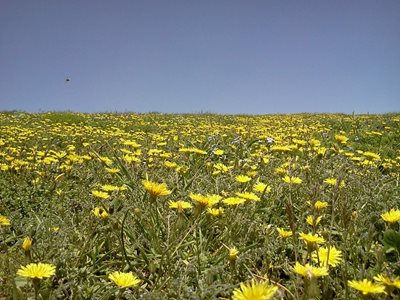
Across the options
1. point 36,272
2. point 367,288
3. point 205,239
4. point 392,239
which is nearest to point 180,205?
point 205,239

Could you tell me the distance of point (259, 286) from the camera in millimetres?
1050

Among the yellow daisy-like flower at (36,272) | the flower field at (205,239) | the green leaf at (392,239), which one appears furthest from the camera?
the green leaf at (392,239)

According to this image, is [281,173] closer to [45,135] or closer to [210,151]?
[210,151]

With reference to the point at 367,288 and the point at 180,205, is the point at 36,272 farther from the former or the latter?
the point at 367,288

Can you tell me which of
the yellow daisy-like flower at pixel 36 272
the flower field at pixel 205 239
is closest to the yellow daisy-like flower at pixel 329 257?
the flower field at pixel 205 239

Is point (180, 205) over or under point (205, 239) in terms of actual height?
over

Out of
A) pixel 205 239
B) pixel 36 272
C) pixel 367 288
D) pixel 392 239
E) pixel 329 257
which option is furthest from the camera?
pixel 205 239

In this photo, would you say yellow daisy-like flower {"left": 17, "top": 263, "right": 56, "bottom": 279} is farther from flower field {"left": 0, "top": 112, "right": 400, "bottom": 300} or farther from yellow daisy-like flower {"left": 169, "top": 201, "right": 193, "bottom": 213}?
yellow daisy-like flower {"left": 169, "top": 201, "right": 193, "bottom": 213}

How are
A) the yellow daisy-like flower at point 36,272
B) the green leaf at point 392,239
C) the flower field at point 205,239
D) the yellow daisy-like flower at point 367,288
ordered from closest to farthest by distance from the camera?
the yellow daisy-like flower at point 367,288, the yellow daisy-like flower at point 36,272, the flower field at point 205,239, the green leaf at point 392,239

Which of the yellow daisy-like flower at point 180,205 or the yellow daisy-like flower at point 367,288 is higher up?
the yellow daisy-like flower at point 180,205

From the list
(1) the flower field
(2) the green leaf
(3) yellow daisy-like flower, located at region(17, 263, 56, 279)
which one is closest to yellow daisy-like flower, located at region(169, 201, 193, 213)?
(1) the flower field

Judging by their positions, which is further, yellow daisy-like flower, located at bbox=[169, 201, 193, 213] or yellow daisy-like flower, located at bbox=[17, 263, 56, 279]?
yellow daisy-like flower, located at bbox=[169, 201, 193, 213]

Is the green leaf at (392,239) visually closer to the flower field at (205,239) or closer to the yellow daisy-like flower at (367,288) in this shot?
the flower field at (205,239)

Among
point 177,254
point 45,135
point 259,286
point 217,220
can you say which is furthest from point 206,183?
point 45,135
